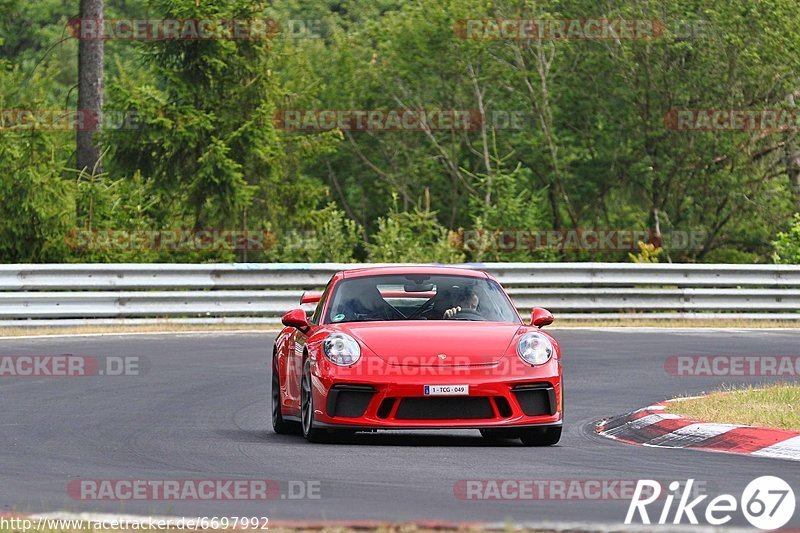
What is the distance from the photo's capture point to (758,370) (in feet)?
57.0

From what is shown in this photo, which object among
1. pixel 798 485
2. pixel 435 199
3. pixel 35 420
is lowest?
pixel 435 199

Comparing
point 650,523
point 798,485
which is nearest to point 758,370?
point 798,485

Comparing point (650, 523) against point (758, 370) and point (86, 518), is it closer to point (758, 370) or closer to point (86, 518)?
point (86, 518)

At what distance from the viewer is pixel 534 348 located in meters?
10.9

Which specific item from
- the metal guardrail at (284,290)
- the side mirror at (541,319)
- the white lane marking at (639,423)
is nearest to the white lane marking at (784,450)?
the white lane marking at (639,423)

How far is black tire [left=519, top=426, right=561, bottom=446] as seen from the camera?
35.2ft

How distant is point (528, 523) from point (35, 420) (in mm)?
6657
